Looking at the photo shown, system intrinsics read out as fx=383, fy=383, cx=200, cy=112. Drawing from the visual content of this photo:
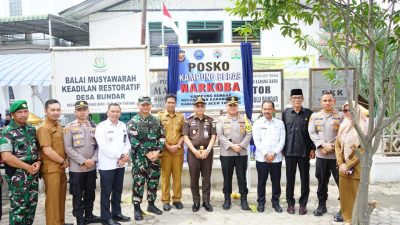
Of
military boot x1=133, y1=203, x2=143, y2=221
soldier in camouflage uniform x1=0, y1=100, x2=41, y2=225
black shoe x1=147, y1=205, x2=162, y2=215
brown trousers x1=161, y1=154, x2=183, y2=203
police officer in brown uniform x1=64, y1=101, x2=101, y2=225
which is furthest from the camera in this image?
brown trousers x1=161, y1=154, x2=183, y2=203

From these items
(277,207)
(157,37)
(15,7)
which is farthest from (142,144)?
(15,7)

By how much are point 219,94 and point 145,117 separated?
5.60 ft

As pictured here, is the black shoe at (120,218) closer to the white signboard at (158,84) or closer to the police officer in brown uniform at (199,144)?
the police officer in brown uniform at (199,144)

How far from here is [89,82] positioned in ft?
21.6

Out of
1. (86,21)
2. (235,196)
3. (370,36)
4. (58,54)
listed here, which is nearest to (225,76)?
(235,196)

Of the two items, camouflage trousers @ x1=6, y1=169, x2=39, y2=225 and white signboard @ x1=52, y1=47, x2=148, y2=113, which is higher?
white signboard @ x1=52, y1=47, x2=148, y2=113

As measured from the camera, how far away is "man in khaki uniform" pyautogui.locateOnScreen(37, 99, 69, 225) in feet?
14.9

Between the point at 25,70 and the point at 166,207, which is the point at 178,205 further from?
the point at 25,70

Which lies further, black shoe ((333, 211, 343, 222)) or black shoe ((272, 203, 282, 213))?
black shoe ((272, 203, 282, 213))

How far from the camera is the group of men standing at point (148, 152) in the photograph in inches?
175

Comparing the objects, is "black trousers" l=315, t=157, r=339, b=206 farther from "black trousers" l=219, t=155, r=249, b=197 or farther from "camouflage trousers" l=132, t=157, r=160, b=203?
"camouflage trousers" l=132, t=157, r=160, b=203

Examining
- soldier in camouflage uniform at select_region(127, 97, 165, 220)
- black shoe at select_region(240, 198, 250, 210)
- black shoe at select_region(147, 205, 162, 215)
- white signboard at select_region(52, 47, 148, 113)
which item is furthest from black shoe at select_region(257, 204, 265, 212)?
white signboard at select_region(52, 47, 148, 113)

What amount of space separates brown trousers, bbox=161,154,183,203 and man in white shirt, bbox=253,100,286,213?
1194mm

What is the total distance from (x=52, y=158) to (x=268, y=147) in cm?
287
